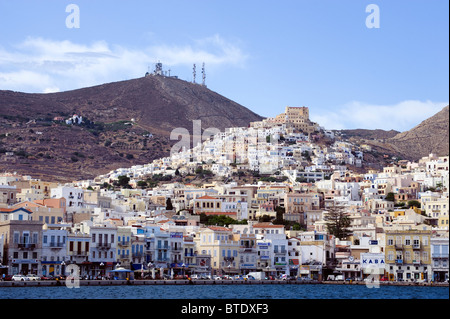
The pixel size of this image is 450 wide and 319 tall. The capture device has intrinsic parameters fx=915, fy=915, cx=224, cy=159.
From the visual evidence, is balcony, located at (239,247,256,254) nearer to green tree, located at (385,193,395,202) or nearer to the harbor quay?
the harbor quay

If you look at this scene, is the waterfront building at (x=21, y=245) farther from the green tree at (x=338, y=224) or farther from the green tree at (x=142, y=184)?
the green tree at (x=142, y=184)

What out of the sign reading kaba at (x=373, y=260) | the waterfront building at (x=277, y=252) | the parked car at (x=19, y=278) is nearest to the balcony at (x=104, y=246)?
the parked car at (x=19, y=278)

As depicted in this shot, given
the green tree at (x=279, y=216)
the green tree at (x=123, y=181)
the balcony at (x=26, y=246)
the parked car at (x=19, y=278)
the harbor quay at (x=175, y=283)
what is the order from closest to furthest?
1. the harbor quay at (x=175, y=283)
2. the parked car at (x=19, y=278)
3. the balcony at (x=26, y=246)
4. the green tree at (x=279, y=216)
5. the green tree at (x=123, y=181)

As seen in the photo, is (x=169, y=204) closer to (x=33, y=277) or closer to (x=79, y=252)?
(x=79, y=252)

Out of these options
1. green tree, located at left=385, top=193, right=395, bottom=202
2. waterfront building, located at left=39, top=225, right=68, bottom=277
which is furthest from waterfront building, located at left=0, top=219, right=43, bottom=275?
green tree, located at left=385, top=193, right=395, bottom=202

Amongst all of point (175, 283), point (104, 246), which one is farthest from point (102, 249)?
point (175, 283)

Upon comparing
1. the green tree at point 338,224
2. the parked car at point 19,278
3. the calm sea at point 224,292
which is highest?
the green tree at point 338,224
